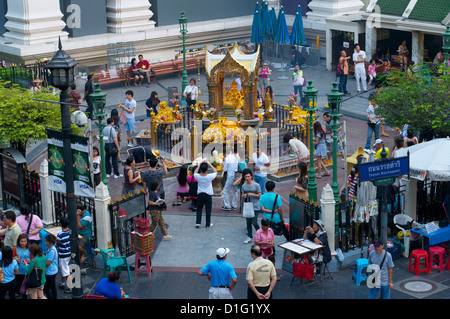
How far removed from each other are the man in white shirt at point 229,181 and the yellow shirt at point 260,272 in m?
5.60

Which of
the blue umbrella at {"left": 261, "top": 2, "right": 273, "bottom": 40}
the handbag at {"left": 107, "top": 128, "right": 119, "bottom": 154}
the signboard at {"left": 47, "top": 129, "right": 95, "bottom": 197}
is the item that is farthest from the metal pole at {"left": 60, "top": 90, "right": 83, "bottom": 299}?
the blue umbrella at {"left": 261, "top": 2, "right": 273, "bottom": 40}

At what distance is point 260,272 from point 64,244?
13.1 ft

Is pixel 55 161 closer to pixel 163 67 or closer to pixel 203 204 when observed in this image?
pixel 203 204

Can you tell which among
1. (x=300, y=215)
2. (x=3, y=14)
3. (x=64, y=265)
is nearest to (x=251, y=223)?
(x=300, y=215)

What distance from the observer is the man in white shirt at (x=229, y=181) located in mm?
18844

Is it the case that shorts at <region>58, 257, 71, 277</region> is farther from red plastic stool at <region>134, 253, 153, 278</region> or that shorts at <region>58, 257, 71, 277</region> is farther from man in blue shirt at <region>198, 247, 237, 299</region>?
man in blue shirt at <region>198, 247, 237, 299</region>

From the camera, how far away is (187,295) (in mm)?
15109

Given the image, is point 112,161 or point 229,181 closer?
point 229,181

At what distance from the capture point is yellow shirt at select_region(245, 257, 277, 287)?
13.3 m

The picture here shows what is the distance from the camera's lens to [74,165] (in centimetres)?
1588

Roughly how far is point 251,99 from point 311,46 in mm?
13384

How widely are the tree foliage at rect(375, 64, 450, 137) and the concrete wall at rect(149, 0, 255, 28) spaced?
18313 millimetres

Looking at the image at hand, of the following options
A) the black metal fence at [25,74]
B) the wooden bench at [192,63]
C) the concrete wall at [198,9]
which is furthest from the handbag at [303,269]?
the concrete wall at [198,9]

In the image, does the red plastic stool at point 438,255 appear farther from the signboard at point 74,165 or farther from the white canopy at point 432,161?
the signboard at point 74,165
